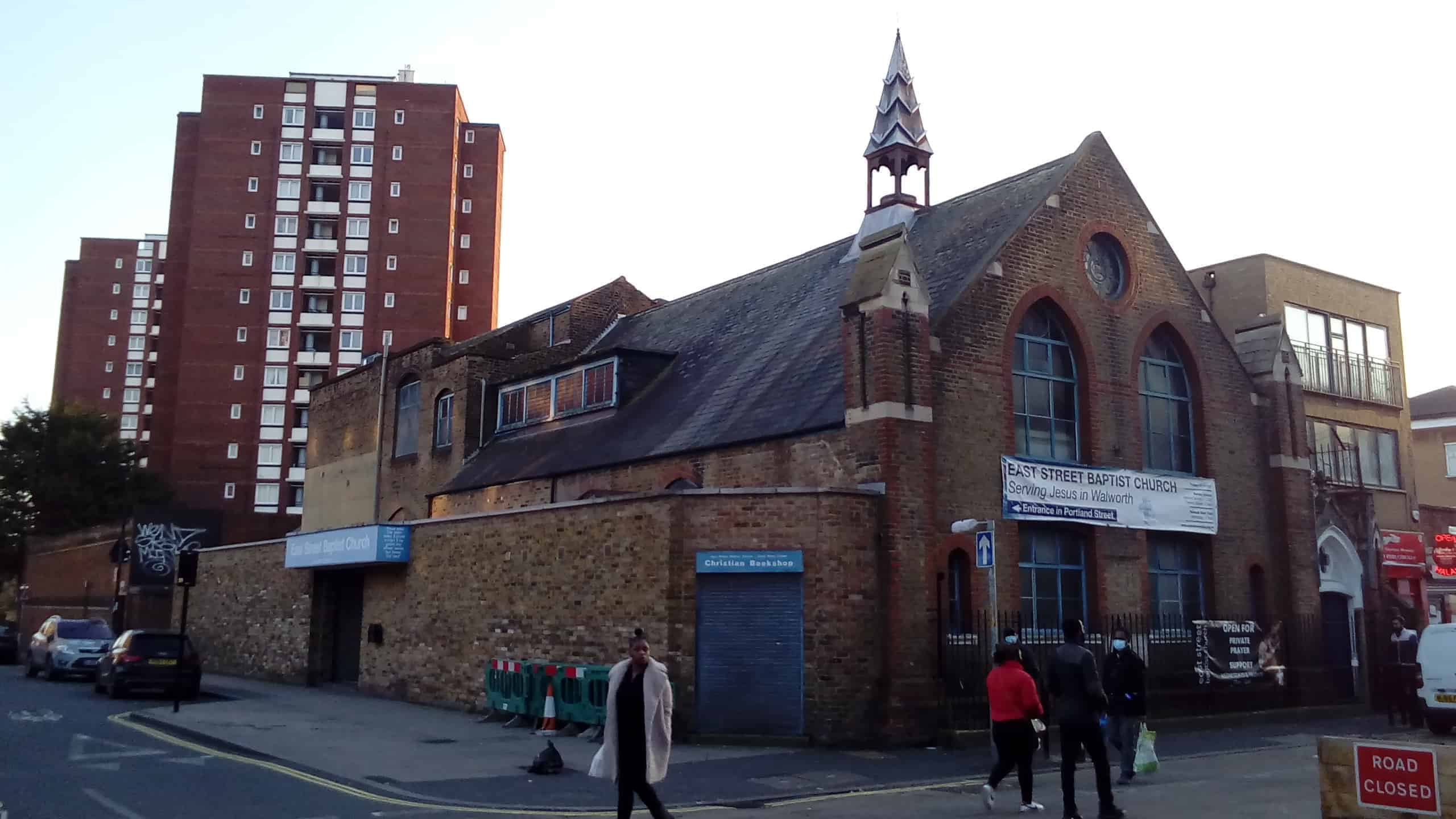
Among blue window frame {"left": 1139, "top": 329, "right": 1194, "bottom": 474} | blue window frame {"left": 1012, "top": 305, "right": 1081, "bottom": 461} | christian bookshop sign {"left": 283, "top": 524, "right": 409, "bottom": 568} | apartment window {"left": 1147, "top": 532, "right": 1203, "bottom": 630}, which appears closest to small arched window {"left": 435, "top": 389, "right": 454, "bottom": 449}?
christian bookshop sign {"left": 283, "top": 524, "right": 409, "bottom": 568}

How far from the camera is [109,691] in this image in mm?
24109

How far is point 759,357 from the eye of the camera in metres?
23.3

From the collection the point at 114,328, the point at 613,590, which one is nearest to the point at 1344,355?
the point at 613,590

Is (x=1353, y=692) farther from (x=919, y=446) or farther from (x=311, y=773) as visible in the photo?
(x=311, y=773)

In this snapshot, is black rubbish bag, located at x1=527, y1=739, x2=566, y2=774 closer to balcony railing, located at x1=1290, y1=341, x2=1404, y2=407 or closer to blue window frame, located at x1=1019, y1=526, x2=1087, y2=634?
blue window frame, located at x1=1019, y1=526, x2=1087, y2=634

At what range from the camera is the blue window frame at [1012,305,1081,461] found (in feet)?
66.6

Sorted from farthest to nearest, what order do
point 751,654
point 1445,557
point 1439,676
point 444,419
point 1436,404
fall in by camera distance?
1. point 1436,404
2. point 444,419
3. point 1445,557
4. point 1439,676
5. point 751,654

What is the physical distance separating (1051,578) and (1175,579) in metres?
3.66

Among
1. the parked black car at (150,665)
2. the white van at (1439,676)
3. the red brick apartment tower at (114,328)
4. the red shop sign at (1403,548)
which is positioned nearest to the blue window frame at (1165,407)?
the white van at (1439,676)

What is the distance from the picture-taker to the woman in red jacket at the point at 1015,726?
10922 mm

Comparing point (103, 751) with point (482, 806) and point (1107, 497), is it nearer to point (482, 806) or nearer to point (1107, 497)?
point (482, 806)

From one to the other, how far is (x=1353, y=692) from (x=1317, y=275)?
12.3 meters

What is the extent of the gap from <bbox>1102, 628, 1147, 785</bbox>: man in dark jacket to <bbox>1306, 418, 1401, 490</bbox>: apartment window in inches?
683

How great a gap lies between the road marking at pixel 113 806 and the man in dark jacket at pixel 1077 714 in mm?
8309
